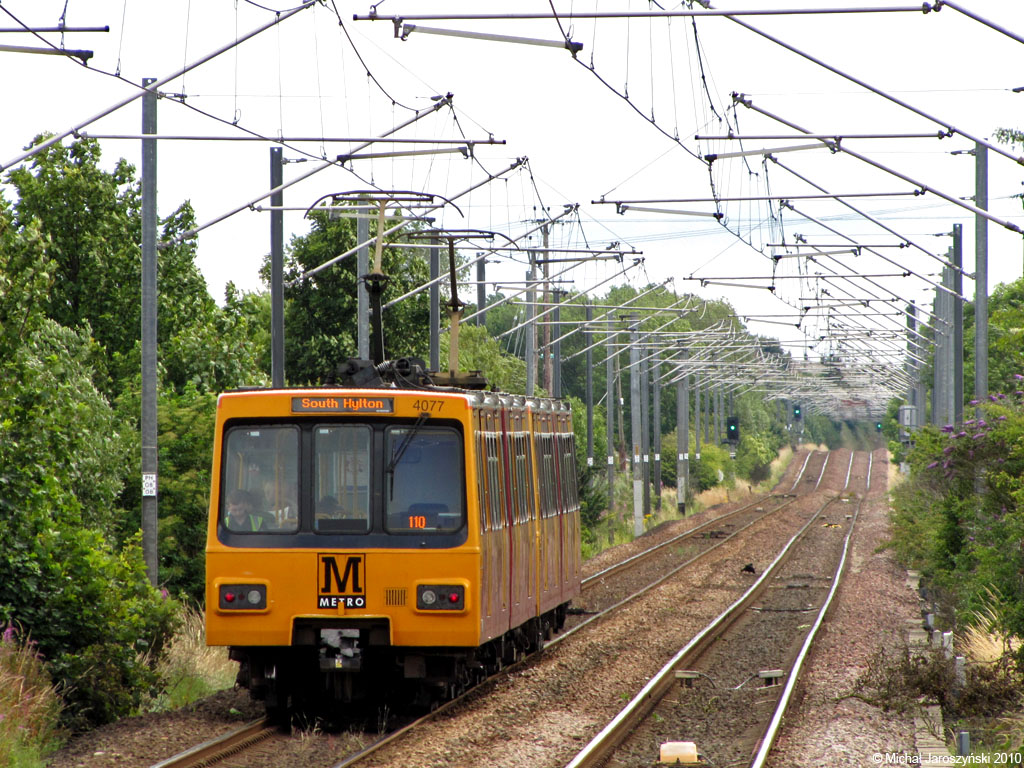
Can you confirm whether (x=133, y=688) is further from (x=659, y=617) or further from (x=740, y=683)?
(x=659, y=617)

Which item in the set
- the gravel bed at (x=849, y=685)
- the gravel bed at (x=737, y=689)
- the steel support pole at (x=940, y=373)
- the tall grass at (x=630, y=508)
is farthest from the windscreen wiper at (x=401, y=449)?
the tall grass at (x=630, y=508)

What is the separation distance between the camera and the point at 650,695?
13891mm

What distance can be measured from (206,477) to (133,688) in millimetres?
7371

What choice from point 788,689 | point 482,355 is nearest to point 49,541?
point 788,689

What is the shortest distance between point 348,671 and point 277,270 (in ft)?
31.5

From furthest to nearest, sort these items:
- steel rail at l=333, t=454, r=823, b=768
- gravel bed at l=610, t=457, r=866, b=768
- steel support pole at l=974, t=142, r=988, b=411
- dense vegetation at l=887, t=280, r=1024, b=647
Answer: steel support pole at l=974, t=142, r=988, b=411
dense vegetation at l=887, t=280, r=1024, b=647
gravel bed at l=610, t=457, r=866, b=768
steel rail at l=333, t=454, r=823, b=768

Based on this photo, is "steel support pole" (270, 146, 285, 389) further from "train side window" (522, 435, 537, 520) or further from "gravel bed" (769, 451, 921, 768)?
"gravel bed" (769, 451, 921, 768)

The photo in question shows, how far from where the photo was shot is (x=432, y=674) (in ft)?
40.8

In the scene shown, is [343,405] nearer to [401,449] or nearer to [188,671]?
[401,449]

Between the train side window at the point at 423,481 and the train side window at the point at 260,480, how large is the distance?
2.59ft

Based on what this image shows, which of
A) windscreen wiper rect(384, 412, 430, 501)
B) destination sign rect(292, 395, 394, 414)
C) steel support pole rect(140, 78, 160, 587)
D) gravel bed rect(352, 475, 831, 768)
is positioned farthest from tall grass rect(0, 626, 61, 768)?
steel support pole rect(140, 78, 160, 587)

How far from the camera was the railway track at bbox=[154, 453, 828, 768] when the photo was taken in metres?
10.8

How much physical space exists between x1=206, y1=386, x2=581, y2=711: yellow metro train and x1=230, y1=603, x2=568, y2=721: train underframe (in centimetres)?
1

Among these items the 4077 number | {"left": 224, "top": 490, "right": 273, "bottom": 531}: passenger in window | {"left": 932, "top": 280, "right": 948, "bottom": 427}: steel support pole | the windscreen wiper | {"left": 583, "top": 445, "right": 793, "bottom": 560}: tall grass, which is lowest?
{"left": 583, "top": 445, "right": 793, "bottom": 560}: tall grass
